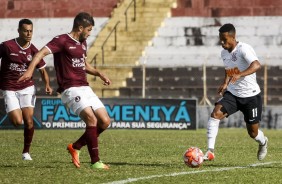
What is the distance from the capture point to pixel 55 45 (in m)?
12.7

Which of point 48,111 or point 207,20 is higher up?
point 207,20

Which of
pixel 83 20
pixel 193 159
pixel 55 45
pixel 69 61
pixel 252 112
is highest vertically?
pixel 83 20

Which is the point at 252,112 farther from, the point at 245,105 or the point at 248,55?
the point at 248,55

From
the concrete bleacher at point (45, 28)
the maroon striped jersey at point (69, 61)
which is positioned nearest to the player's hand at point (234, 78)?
the maroon striped jersey at point (69, 61)

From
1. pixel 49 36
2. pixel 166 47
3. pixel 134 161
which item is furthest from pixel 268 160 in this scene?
pixel 49 36

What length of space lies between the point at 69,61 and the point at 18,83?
277 cm

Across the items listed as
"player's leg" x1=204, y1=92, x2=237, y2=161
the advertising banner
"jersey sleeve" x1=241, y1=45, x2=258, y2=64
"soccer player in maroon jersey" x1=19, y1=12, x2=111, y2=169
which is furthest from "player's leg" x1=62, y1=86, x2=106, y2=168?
the advertising banner

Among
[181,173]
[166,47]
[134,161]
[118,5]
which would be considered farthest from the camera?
Answer: [118,5]

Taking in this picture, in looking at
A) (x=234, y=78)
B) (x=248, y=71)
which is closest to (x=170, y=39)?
(x=248, y=71)

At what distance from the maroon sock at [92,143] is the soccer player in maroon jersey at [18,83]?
8.77 ft

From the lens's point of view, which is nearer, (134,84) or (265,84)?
(265,84)

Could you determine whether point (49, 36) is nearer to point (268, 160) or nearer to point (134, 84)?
point (134, 84)

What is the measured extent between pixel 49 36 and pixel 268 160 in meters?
22.3

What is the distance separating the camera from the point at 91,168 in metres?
12.6
